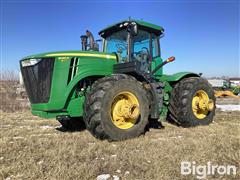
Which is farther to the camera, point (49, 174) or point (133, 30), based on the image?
point (133, 30)

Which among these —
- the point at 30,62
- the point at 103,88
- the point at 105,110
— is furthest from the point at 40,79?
the point at 105,110

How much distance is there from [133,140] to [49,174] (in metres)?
2.13

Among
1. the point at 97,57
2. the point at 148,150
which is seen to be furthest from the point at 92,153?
the point at 97,57

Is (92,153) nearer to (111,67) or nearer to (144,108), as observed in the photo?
(144,108)

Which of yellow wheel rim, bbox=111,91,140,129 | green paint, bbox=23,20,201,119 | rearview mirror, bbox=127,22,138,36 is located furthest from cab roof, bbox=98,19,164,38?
yellow wheel rim, bbox=111,91,140,129

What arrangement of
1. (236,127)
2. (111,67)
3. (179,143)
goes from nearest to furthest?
(179,143) → (111,67) → (236,127)

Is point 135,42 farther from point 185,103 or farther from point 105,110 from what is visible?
point 105,110

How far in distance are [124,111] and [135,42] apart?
2.20 meters

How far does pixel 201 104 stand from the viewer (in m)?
7.05

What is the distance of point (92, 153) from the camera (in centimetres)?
427

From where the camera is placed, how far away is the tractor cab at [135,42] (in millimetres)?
6344

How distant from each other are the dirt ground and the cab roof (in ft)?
8.74

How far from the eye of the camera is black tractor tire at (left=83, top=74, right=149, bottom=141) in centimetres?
493

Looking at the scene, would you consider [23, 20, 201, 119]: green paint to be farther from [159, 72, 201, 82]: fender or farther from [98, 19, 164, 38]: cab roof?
[159, 72, 201, 82]: fender
